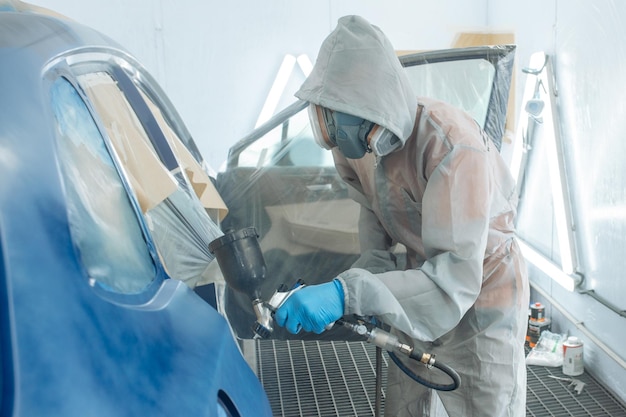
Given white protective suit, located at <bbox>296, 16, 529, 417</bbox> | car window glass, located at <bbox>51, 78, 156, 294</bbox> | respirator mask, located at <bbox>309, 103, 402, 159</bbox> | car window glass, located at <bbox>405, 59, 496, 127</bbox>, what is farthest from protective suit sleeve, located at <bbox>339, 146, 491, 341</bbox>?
car window glass, located at <bbox>405, 59, 496, 127</bbox>

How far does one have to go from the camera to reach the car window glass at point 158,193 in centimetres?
141

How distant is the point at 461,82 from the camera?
8.47ft

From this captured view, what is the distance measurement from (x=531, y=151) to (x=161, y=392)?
3.34 meters

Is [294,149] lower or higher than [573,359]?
higher

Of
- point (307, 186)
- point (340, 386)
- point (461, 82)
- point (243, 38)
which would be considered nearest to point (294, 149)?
point (307, 186)

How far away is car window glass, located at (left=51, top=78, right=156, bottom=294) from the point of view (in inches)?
33.8

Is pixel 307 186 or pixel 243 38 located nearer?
pixel 307 186

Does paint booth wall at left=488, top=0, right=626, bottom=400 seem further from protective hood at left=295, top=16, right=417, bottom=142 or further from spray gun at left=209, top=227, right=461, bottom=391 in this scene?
spray gun at left=209, top=227, right=461, bottom=391

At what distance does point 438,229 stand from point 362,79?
41 centimetres

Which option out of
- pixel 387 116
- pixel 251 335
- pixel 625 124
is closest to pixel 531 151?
pixel 625 124

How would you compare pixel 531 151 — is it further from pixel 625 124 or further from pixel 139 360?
pixel 139 360

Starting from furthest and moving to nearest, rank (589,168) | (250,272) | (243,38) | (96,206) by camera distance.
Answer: (243,38), (589,168), (250,272), (96,206)

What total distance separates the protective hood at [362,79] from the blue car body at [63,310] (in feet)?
2.07

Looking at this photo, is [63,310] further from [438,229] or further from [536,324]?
[536,324]
